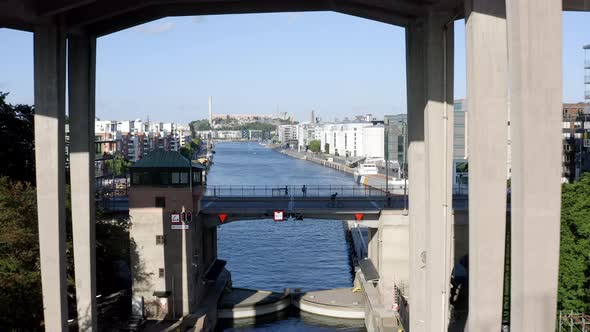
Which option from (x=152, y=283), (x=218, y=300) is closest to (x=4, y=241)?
(x=152, y=283)

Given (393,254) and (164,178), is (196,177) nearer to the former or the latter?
(164,178)

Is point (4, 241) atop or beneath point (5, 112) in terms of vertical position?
beneath

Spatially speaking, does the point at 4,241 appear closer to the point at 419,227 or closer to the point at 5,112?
the point at 419,227

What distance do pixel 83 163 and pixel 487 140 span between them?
43.7ft

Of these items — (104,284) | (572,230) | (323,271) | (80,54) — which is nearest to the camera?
(80,54)

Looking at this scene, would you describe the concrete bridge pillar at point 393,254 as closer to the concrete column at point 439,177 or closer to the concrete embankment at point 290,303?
the concrete embankment at point 290,303

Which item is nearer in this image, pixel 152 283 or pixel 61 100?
pixel 61 100

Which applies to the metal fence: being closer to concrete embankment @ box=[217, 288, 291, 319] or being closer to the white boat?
concrete embankment @ box=[217, 288, 291, 319]

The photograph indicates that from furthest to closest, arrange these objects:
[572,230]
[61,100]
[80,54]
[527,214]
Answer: [572,230] → [80,54] → [61,100] → [527,214]

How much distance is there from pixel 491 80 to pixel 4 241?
48.4ft

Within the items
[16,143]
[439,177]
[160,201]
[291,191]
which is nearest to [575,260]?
[439,177]

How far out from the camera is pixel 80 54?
23.6m

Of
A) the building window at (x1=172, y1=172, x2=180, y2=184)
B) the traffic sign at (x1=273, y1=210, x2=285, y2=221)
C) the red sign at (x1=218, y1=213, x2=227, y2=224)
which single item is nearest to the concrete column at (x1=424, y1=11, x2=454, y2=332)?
the building window at (x1=172, y1=172, x2=180, y2=184)

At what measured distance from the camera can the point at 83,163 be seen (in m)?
24.0
